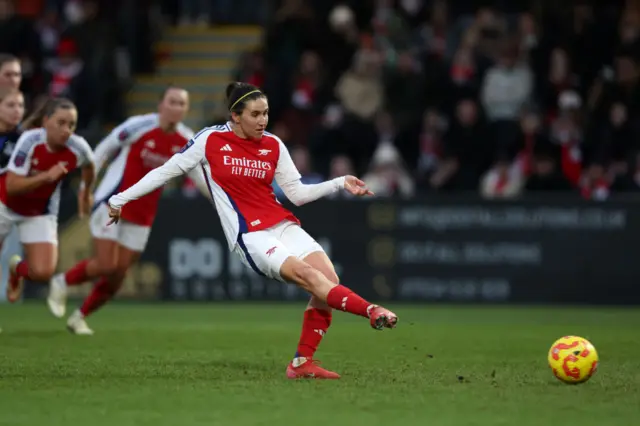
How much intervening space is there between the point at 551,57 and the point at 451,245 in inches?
154

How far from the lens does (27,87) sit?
22875 millimetres

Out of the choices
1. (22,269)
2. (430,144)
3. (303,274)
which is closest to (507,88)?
(430,144)

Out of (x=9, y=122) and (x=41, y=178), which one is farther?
(x=9, y=122)

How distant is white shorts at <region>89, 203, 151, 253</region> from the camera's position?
547 inches

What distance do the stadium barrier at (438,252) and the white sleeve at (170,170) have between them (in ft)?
28.9

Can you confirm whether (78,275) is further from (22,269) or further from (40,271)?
(40,271)

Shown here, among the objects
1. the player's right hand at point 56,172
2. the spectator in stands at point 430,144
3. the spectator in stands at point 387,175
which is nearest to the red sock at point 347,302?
the player's right hand at point 56,172

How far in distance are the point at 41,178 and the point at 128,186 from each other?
1522mm

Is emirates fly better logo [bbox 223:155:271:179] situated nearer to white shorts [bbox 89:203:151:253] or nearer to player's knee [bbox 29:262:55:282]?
player's knee [bbox 29:262:55:282]

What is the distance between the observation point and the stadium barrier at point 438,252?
1852cm

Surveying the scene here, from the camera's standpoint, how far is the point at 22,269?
13602mm

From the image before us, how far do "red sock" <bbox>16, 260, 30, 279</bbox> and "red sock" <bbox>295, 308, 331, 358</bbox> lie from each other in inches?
186

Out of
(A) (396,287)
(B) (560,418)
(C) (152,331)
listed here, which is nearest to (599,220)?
(A) (396,287)

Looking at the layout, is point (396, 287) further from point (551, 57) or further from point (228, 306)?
point (551, 57)
